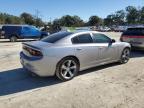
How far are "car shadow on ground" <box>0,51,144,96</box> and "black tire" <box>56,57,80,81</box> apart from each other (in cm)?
24

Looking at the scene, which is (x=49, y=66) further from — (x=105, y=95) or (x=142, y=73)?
(x=142, y=73)

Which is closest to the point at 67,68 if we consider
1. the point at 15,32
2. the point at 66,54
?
the point at 66,54

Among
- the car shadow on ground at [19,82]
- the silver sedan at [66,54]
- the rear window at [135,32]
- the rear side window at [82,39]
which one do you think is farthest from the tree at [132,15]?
the car shadow on ground at [19,82]

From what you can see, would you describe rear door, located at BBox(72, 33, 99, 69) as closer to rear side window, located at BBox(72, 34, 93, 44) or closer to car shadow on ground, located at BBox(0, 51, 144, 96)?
rear side window, located at BBox(72, 34, 93, 44)

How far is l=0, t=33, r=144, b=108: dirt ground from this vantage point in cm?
475

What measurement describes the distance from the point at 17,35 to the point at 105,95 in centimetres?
1672

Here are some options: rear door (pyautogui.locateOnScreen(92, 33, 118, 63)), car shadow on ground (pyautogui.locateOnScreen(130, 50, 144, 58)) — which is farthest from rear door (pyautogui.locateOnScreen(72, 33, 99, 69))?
car shadow on ground (pyautogui.locateOnScreen(130, 50, 144, 58))

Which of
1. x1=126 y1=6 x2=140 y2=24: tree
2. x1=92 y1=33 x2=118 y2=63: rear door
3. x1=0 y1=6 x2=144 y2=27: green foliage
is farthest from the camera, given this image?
x1=126 y1=6 x2=140 y2=24: tree

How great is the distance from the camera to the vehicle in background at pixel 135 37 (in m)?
10.8

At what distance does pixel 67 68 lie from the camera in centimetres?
640

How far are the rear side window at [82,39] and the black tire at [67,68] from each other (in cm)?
62

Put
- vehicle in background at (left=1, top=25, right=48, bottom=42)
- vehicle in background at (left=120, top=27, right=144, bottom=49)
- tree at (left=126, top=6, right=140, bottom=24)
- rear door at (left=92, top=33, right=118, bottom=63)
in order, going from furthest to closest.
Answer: tree at (left=126, top=6, right=140, bottom=24) → vehicle in background at (left=1, top=25, right=48, bottom=42) → vehicle in background at (left=120, top=27, right=144, bottom=49) → rear door at (left=92, top=33, right=118, bottom=63)

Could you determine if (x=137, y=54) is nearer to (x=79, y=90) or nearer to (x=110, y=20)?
(x=79, y=90)

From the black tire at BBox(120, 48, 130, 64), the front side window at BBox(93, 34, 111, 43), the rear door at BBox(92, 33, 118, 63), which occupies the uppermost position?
the front side window at BBox(93, 34, 111, 43)
